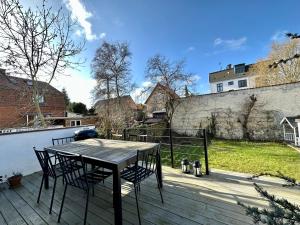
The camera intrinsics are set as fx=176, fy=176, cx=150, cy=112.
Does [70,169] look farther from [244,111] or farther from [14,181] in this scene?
[244,111]

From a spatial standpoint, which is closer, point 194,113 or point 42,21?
point 42,21

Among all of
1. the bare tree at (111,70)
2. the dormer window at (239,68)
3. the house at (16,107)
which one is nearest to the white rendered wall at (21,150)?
the house at (16,107)

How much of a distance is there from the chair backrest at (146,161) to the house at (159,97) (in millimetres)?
8124

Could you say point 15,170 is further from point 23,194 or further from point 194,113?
point 194,113

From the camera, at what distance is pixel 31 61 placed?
5191 mm

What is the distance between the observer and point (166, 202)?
2.45 m

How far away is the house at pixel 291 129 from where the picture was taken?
6.80 meters

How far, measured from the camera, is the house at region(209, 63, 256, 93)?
19812 mm

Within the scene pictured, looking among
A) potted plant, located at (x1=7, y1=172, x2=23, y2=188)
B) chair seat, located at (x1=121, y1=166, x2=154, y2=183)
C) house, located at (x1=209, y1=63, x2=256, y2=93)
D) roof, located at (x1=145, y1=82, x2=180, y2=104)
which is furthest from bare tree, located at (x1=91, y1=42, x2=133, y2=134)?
house, located at (x1=209, y1=63, x2=256, y2=93)

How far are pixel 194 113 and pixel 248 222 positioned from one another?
8.88m

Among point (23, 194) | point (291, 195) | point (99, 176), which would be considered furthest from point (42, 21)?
point (291, 195)

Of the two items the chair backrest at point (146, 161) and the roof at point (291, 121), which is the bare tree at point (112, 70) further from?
the chair backrest at point (146, 161)

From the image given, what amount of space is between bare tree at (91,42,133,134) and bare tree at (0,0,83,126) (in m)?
6.02

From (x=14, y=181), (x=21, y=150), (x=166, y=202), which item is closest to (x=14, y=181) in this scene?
(x=14, y=181)
